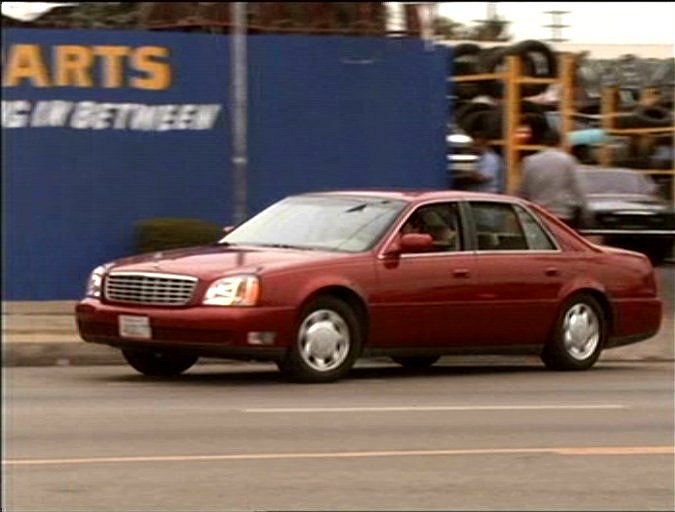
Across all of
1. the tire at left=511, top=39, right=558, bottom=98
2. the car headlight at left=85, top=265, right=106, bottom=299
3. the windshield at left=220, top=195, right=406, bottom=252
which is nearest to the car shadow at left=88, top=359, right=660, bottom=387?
the car headlight at left=85, top=265, right=106, bottom=299

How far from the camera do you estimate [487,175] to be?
63.0 feet

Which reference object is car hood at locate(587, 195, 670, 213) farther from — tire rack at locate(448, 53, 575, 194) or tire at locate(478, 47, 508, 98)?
tire at locate(478, 47, 508, 98)

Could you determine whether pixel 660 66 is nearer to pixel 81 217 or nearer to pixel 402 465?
pixel 81 217

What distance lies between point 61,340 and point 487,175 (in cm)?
584

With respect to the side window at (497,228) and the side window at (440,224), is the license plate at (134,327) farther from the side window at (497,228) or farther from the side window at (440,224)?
the side window at (497,228)

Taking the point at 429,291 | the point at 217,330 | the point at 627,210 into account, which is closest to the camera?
the point at 217,330

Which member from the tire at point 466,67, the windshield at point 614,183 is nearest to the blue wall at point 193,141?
the tire at point 466,67

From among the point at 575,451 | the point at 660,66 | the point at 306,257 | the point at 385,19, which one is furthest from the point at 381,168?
the point at 575,451

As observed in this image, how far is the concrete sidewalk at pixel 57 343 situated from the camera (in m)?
14.9

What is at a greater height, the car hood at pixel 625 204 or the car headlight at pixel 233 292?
the car headlight at pixel 233 292

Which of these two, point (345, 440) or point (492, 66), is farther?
point (492, 66)

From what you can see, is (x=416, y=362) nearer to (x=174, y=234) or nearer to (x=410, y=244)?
(x=410, y=244)

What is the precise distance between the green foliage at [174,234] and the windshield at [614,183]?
490 centimetres

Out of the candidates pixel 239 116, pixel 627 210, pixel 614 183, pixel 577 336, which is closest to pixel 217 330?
pixel 577 336
